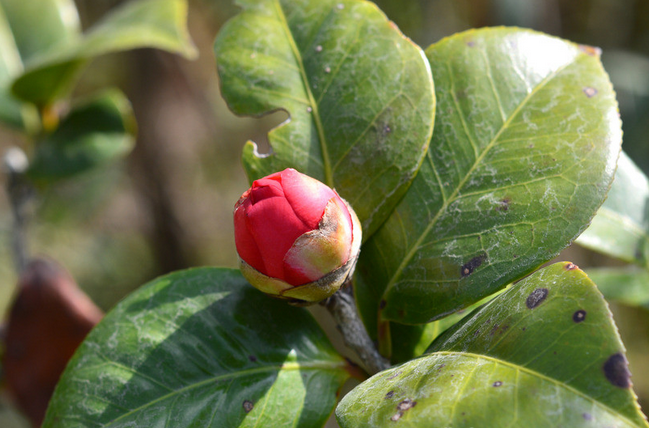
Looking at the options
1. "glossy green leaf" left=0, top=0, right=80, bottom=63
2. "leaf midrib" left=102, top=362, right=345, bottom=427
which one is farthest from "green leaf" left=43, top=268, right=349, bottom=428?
Result: "glossy green leaf" left=0, top=0, right=80, bottom=63

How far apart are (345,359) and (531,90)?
45 cm

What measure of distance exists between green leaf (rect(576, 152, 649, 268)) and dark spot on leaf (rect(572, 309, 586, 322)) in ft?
1.63

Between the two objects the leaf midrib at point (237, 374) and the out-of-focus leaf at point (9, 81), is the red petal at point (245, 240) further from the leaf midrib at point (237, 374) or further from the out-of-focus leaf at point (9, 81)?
the out-of-focus leaf at point (9, 81)

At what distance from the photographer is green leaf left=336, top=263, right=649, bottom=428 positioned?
0.46 m

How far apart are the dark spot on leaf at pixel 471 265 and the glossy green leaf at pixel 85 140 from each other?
109 centimetres

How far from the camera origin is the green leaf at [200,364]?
0.65 meters

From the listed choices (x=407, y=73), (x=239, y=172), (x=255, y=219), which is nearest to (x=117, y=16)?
(x=407, y=73)

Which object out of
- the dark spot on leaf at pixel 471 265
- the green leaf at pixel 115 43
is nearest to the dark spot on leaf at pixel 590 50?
the dark spot on leaf at pixel 471 265

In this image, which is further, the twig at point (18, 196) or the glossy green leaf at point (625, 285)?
the twig at point (18, 196)

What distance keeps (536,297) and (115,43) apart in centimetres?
109

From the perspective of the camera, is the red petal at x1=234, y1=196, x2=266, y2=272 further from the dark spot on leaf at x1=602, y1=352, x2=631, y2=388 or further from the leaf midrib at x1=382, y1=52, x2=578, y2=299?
the dark spot on leaf at x1=602, y1=352, x2=631, y2=388

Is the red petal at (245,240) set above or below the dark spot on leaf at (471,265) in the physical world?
above

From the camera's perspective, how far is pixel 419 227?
71 centimetres

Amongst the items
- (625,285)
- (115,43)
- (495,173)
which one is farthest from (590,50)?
(115,43)
